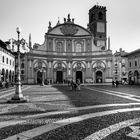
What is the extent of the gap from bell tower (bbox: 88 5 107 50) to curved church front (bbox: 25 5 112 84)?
227 cm

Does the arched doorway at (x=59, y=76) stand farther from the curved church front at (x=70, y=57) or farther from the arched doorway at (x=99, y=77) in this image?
the arched doorway at (x=99, y=77)

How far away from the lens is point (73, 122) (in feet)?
20.9

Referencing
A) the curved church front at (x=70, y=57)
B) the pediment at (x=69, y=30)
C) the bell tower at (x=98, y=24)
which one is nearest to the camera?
the curved church front at (x=70, y=57)

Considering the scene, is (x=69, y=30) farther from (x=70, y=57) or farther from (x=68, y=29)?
(x=70, y=57)

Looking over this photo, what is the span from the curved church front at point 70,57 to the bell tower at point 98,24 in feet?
7.46

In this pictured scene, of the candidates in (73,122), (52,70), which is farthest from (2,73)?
(73,122)

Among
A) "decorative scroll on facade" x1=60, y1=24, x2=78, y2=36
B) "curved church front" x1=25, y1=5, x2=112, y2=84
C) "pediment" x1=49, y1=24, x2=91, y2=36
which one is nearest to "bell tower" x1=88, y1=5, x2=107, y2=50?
"curved church front" x1=25, y1=5, x2=112, y2=84

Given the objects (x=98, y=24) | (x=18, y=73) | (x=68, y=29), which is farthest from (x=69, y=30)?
(x=18, y=73)

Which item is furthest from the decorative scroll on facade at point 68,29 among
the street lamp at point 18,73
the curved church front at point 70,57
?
the street lamp at point 18,73

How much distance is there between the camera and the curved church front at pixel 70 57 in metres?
55.0

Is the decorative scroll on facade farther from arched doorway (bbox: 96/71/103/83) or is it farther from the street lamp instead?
the street lamp

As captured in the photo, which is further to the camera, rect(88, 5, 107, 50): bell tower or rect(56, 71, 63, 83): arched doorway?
rect(88, 5, 107, 50): bell tower

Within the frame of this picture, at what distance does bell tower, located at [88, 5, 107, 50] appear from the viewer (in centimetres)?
6106

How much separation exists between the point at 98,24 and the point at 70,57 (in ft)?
53.6
